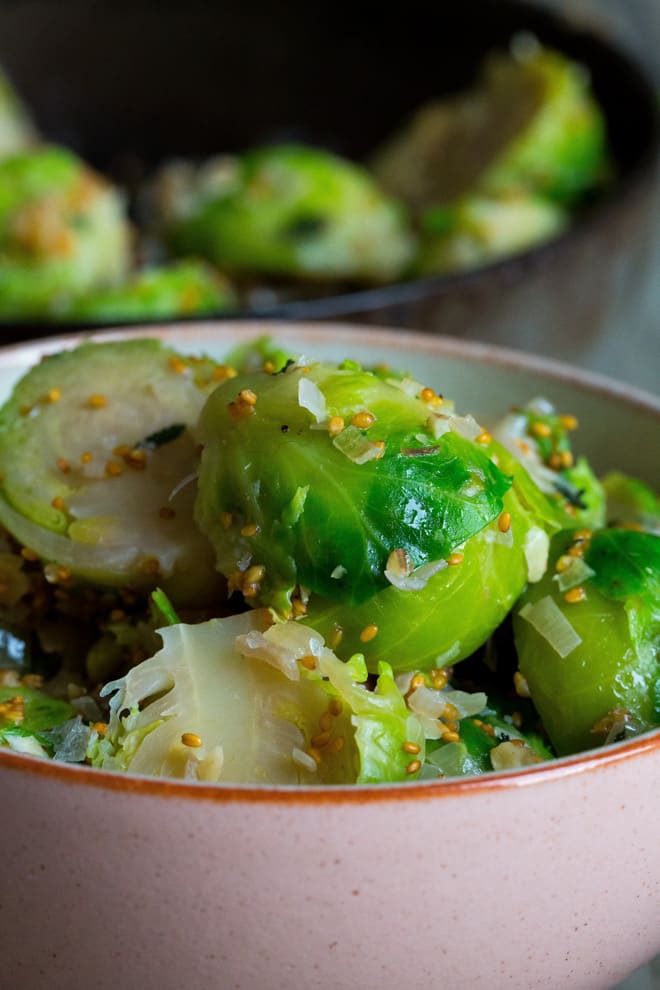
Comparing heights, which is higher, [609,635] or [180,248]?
[609,635]

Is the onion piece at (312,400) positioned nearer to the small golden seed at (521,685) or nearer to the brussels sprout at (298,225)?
the small golden seed at (521,685)

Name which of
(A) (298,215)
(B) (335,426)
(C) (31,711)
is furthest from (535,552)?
(A) (298,215)

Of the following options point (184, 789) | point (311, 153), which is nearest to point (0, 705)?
point (184, 789)

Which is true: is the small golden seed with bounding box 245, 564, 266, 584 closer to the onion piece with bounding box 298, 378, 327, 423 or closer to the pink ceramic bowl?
the onion piece with bounding box 298, 378, 327, 423

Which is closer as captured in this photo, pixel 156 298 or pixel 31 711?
pixel 31 711

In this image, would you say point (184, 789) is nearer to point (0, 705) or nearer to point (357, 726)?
point (357, 726)

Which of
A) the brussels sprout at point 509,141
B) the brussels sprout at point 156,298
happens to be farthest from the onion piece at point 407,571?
the brussels sprout at point 509,141

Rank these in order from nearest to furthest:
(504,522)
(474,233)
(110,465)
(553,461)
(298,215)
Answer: (504,522), (110,465), (553,461), (474,233), (298,215)

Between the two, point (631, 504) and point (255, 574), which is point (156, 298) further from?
point (255, 574)
